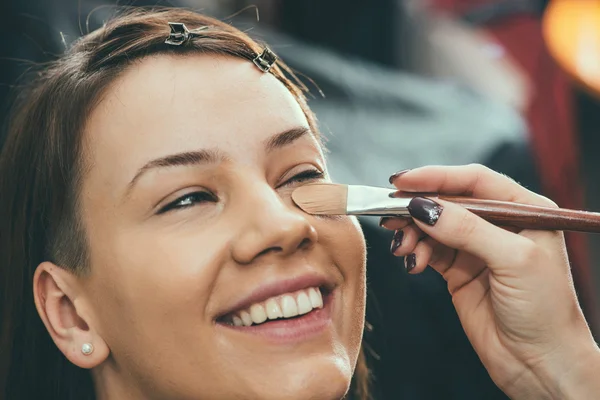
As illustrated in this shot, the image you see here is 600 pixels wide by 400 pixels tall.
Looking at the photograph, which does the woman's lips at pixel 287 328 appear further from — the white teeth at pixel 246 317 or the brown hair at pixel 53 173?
the brown hair at pixel 53 173

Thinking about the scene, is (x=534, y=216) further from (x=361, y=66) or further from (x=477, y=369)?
(x=361, y=66)

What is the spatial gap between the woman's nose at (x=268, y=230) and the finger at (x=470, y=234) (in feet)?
0.55

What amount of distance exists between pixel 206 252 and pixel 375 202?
0.87ft

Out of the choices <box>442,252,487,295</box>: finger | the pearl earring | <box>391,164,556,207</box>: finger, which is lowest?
<box>442,252,487,295</box>: finger

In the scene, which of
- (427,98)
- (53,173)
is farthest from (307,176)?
(427,98)

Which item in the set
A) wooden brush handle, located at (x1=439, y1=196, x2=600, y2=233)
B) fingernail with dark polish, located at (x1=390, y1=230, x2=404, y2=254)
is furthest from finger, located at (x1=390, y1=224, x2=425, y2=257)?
wooden brush handle, located at (x1=439, y1=196, x2=600, y2=233)

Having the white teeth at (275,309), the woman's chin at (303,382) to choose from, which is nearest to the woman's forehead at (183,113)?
the white teeth at (275,309)

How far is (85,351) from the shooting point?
52.0 inches

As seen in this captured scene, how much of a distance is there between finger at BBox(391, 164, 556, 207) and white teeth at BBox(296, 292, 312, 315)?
229 millimetres

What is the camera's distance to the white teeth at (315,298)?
123 centimetres

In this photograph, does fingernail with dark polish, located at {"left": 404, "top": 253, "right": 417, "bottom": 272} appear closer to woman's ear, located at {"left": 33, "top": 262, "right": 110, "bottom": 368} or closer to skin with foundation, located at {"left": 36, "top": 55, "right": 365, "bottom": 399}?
skin with foundation, located at {"left": 36, "top": 55, "right": 365, "bottom": 399}

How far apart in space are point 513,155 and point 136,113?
4.48ft

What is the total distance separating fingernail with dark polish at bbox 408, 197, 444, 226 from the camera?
3.90 ft

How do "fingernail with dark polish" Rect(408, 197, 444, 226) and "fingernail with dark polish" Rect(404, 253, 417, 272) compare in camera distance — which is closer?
"fingernail with dark polish" Rect(408, 197, 444, 226)
